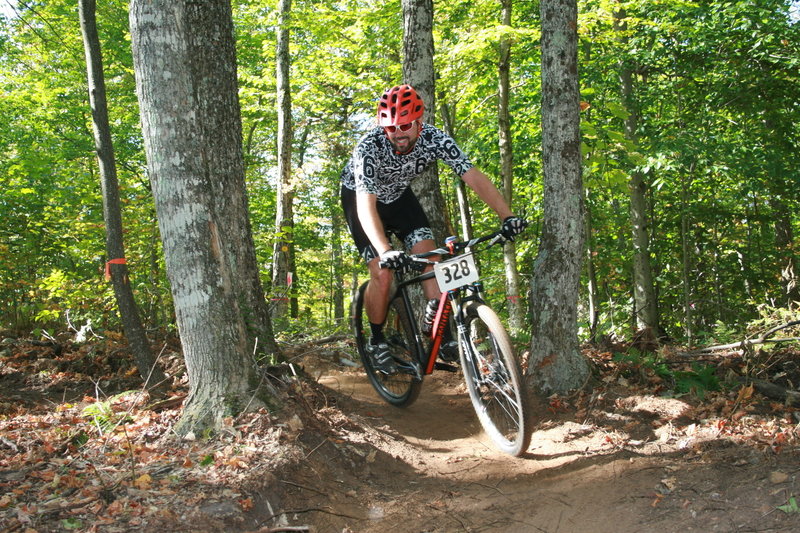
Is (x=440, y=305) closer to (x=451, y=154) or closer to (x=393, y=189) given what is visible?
Answer: (x=393, y=189)

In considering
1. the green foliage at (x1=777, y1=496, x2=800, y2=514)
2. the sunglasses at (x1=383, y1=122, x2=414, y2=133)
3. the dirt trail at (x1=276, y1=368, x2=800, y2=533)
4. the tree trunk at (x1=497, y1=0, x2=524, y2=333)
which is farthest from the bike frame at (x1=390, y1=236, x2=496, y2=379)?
the tree trunk at (x1=497, y1=0, x2=524, y2=333)

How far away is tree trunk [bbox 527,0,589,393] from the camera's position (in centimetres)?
442

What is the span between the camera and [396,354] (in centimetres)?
496

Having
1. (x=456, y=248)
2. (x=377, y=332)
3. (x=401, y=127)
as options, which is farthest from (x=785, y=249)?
(x=401, y=127)

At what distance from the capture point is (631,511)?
2.91 meters

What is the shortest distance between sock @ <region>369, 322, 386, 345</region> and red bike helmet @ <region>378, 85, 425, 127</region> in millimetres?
1810

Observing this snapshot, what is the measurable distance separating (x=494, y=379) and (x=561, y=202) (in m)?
1.55

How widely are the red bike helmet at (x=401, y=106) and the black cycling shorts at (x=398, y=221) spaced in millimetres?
741

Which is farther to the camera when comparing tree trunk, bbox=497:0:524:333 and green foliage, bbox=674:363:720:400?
tree trunk, bbox=497:0:524:333

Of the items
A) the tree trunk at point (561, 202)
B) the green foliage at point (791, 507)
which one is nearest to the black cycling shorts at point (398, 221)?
the tree trunk at point (561, 202)

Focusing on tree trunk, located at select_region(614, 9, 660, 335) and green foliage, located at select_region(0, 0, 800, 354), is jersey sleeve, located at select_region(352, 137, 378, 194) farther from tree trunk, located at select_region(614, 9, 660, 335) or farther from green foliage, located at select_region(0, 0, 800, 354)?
tree trunk, located at select_region(614, 9, 660, 335)

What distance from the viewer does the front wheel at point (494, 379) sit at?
3.53 meters

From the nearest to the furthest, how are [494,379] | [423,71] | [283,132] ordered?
[494,379]
[423,71]
[283,132]

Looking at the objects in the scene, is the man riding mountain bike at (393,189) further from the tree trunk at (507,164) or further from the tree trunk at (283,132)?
the tree trunk at (283,132)
